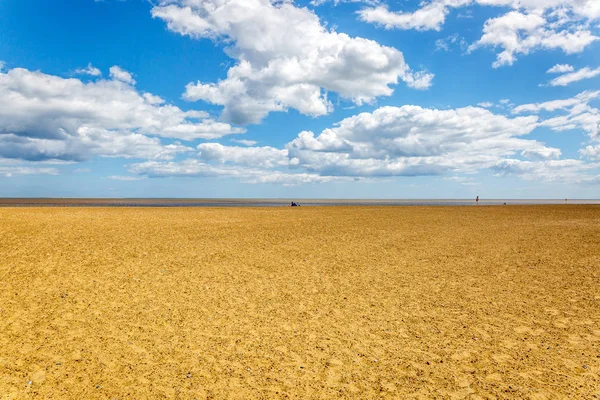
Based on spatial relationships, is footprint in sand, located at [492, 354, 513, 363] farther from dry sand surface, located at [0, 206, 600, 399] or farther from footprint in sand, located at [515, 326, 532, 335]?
footprint in sand, located at [515, 326, 532, 335]

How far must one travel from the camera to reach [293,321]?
10.1 meters

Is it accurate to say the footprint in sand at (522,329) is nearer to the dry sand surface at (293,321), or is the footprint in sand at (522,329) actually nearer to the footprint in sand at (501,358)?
the dry sand surface at (293,321)

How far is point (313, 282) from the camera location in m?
13.7

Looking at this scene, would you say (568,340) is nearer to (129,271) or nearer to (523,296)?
(523,296)

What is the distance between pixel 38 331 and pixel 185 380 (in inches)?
178

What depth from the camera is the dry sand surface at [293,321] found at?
7.16 m

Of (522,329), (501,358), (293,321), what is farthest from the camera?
(293,321)

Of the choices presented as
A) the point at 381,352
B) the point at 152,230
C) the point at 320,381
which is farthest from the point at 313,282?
the point at 152,230

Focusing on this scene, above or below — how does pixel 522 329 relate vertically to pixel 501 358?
above

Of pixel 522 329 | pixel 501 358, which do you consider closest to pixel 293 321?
pixel 501 358

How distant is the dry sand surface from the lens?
7.16 meters

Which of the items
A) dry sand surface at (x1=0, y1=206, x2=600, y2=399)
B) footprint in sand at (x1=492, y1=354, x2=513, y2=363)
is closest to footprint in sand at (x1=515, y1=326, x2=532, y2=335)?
dry sand surface at (x1=0, y1=206, x2=600, y2=399)

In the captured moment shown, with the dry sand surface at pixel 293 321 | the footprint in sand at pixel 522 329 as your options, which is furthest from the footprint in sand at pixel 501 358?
the footprint in sand at pixel 522 329

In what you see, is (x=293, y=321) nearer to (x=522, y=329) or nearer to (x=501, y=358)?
(x=501, y=358)
